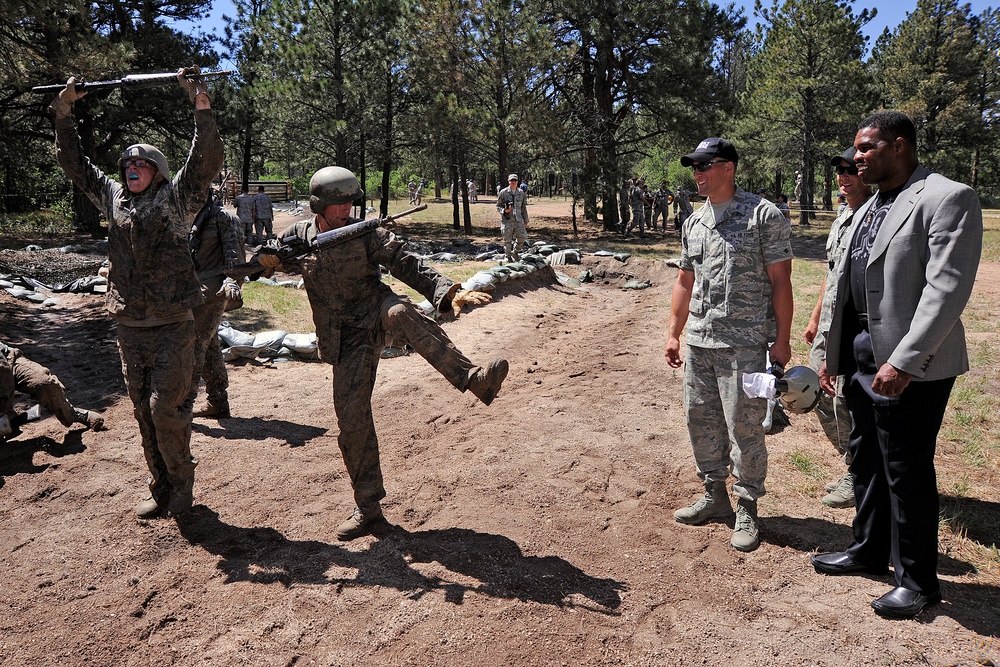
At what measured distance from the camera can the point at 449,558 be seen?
12.4 ft

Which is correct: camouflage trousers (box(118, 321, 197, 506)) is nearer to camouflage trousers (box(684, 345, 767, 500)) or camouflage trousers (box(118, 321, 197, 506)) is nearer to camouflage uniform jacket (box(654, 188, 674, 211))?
camouflage trousers (box(684, 345, 767, 500))

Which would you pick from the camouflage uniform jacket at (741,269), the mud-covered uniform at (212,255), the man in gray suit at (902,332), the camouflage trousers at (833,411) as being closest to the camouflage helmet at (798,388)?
the man in gray suit at (902,332)

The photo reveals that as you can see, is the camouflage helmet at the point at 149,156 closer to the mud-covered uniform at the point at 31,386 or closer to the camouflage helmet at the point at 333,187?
the camouflage helmet at the point at 333,187

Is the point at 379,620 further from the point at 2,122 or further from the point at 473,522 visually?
the point at 2,122

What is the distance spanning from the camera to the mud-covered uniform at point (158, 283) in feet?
13.1

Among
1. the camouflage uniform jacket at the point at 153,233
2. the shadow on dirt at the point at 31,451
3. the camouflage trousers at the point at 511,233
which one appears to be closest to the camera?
the camouflage uniform jacket at the point at 153,233

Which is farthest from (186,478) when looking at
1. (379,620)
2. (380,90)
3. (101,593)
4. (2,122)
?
(380,90)

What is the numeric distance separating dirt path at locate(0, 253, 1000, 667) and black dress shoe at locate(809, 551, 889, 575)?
0.04 metres

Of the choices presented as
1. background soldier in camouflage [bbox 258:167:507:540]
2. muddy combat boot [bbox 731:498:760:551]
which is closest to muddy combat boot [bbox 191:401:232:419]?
background soldier in camouflage [bbox 258:167:507:540]

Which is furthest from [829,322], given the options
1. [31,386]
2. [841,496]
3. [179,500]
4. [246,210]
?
[246,210]

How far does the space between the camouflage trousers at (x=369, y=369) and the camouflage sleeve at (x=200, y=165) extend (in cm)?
Answer: 120

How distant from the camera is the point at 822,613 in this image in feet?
10.3

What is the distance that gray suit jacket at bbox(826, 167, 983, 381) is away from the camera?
9.11ft

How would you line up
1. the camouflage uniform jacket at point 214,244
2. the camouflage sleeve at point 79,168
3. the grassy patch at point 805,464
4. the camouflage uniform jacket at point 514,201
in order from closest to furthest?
the camouflage sleeve at point 79,168
the grassy patch at point 805,464
the camouflage uniform jacket at point 214,244
the camouflage uniform jacket at point 514,201
